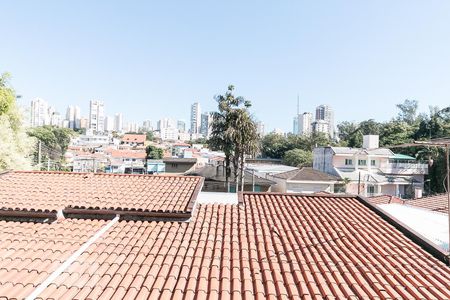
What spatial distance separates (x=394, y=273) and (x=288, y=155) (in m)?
64.1

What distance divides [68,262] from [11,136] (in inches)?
806

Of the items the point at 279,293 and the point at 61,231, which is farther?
the point at 61,231

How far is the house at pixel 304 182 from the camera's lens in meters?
34.8

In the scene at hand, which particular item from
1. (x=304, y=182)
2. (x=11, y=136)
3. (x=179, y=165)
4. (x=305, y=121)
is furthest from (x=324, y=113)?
(x=11, y=136)

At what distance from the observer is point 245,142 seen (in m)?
26.1

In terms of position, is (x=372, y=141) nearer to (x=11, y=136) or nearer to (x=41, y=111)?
(x=11, y=136)

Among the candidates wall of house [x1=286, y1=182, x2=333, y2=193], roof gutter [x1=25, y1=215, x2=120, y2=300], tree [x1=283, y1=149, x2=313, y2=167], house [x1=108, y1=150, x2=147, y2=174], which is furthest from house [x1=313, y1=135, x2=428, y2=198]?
house [x1=108, y1=150, x2=147, y2=174]

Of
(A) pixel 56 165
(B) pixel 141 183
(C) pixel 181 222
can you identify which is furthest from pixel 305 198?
(A) pixel 56 165

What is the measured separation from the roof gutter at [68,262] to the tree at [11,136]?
16.9 meters

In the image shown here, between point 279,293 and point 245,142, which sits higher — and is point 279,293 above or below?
below

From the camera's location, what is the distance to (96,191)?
27.7 feet

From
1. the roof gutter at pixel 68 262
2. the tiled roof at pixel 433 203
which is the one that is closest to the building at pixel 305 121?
the tiled roof at pixel 433 203

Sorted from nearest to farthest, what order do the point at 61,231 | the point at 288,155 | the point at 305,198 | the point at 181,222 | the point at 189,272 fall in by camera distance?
the point at 189,272, the point at 61,231, the point at 181,222, the point at 305,198, the point at 288,155

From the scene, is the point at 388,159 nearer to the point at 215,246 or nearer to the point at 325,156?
the point at 325,156
